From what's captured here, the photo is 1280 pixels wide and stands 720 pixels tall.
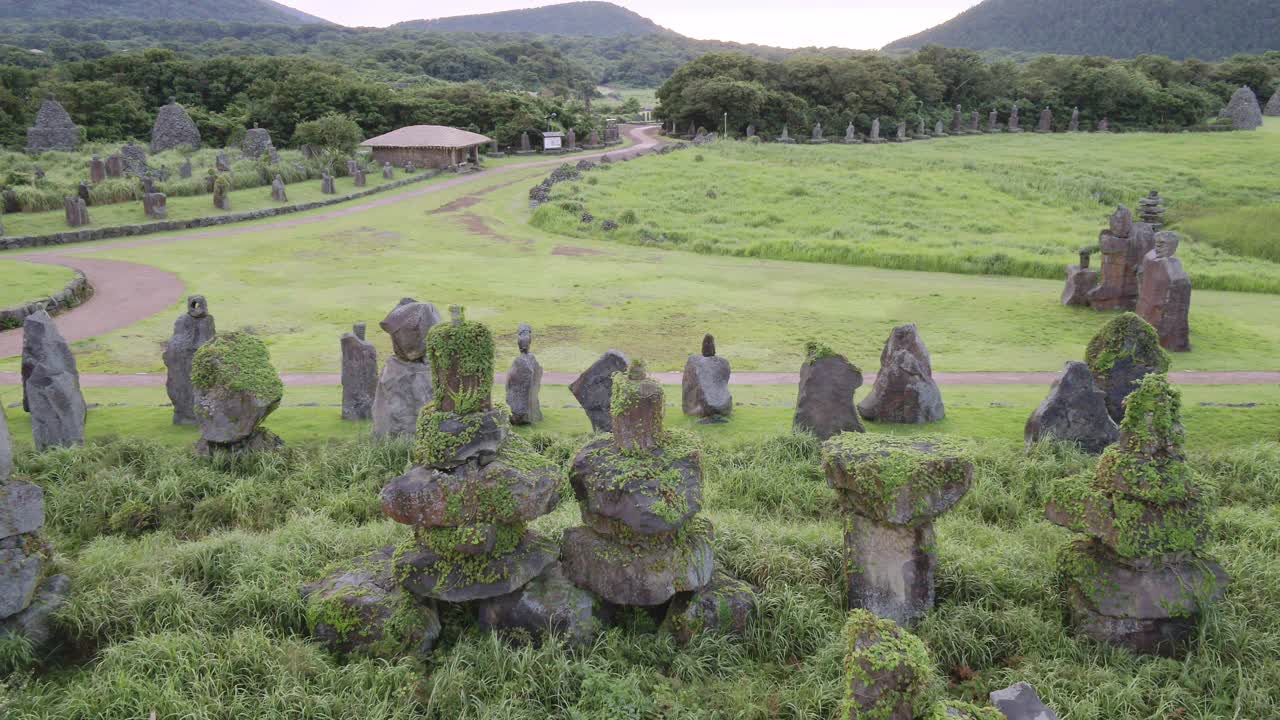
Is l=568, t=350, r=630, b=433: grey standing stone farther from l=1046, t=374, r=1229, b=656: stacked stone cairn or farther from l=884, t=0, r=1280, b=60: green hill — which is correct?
l=884, t=0, r=1280, b=60: green hill

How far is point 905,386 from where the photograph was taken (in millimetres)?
11773

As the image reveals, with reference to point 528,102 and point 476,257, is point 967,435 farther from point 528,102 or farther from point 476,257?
point 528,102

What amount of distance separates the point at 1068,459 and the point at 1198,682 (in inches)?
169

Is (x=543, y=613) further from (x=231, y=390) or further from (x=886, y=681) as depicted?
(x=231, y=390)

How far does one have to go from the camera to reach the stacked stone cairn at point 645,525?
6367mm

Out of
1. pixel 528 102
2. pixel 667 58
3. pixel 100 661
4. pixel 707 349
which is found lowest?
pixel 100 661

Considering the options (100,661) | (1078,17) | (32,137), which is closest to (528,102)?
(32,137)

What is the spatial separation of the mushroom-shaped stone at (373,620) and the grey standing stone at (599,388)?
4.93m

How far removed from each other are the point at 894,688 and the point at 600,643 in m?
2.93

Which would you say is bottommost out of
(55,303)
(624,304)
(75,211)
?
(55,303)

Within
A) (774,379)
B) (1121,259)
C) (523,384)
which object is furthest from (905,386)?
(1121,259)

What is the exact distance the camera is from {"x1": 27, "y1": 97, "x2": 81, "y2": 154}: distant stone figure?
4588 centimetres

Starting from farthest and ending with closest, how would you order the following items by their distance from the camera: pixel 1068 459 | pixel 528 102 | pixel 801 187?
pixel 528 102, pixel 801 187, pixel 1068 459

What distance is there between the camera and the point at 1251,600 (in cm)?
719
